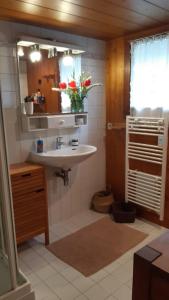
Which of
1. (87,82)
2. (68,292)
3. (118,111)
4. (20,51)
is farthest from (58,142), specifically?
(68,292)

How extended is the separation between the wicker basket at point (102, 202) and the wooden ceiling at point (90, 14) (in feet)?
6.42

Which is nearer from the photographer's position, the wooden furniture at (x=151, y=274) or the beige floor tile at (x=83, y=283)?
the wooden furniture at (x=151, y=274)

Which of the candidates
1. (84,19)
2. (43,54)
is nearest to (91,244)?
(43,54)

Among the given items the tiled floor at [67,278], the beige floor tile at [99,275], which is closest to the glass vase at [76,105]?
the tiled floor at [67,278]

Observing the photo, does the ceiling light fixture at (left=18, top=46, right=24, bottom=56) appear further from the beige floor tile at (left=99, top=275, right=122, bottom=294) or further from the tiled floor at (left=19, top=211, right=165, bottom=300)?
the beige floor tile at (left=99, top=275, right=122, bottom=294)

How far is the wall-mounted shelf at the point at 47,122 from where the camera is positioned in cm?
231

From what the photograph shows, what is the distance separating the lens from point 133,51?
261 cm

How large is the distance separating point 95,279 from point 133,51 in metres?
2.28

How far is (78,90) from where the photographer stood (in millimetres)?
2670

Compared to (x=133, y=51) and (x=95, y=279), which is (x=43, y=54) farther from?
(x=95, y=279)

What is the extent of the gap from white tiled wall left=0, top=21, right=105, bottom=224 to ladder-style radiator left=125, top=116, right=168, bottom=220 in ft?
1.56

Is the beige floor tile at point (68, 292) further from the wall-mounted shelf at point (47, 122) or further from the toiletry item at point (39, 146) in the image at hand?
the wall-mounted shelf at point (47, 122)

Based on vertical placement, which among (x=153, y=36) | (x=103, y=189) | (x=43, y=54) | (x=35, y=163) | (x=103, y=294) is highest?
(x=153, y=36)

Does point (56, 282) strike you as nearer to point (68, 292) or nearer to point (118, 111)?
point (68, 292)
